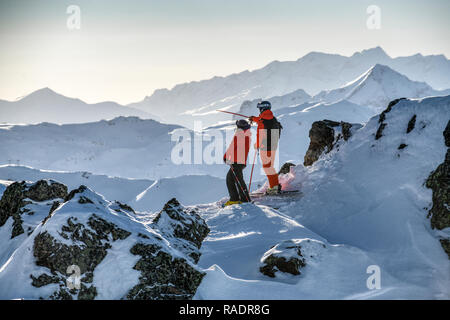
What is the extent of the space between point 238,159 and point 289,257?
4301 millimetres

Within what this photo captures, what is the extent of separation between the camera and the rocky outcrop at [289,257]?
4.57 meters

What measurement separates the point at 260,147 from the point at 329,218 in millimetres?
3054

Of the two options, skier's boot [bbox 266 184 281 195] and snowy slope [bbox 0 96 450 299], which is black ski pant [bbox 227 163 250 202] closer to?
snowy slope [bbox 0 96 450 299]

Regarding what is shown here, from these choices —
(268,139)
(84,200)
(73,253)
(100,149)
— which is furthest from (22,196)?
(100,149)

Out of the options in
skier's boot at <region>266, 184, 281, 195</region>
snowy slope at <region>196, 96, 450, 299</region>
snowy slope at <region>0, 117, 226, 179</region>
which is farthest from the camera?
snowy slope at <region>0, 117, 226, 179</region>

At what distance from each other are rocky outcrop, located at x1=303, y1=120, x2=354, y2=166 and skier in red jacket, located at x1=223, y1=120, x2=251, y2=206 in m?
2.41

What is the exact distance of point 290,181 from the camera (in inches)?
388

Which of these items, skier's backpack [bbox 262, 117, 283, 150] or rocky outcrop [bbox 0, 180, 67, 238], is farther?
skier's backpack [bbox 262, 117, 283, 150]

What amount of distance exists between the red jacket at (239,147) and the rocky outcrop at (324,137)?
2.41 metres

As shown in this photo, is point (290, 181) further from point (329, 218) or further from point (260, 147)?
point (329, 218)

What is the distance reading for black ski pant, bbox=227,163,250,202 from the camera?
8.79 metres

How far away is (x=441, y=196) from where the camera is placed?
5281 mm

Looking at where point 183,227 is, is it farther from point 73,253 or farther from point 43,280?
point 43,280

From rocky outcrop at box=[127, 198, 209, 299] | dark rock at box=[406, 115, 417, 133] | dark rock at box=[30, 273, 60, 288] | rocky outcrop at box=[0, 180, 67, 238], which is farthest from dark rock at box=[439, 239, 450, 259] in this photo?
rocky outcrop at box=[0, 180, 67, 238]
